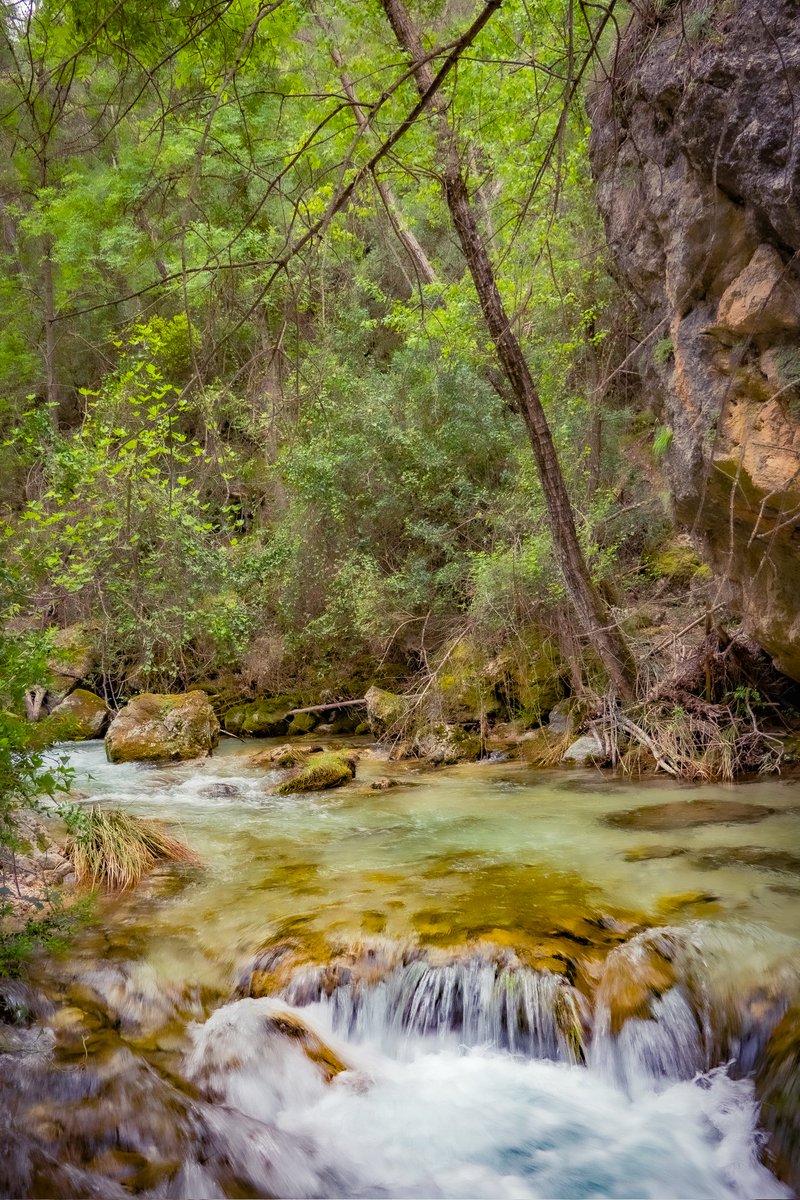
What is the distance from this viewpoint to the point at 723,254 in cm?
513

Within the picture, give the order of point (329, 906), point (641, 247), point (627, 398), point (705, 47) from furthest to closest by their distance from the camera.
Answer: point (627, 398), point (641, 247), point (329, 906), point (705, 47)

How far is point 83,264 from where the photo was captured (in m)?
15.4

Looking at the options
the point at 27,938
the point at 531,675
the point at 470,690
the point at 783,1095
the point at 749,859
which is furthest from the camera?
the point at 470,690

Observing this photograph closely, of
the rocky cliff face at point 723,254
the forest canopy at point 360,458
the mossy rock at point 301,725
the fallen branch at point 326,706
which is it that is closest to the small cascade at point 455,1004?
the rocky cliff face at point 723,254

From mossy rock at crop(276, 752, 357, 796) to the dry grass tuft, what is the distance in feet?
7.19

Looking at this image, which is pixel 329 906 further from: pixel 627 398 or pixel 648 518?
pixel 627 398

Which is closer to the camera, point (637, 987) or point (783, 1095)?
point (783, 1095)

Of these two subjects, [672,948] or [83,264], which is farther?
[83,264]

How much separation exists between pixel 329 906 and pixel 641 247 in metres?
5.59

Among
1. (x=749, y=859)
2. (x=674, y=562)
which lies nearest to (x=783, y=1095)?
(x=749, y=859)

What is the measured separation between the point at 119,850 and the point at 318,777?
3006 millimetres

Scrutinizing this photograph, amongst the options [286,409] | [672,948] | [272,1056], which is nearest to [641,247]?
[286,409]

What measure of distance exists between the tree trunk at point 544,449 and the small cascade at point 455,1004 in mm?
4593

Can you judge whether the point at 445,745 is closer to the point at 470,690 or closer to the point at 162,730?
the point at 470,690
